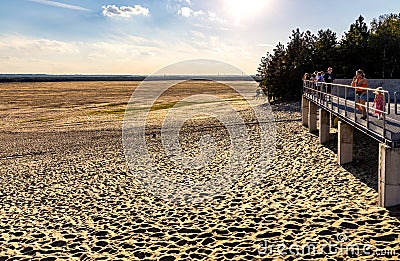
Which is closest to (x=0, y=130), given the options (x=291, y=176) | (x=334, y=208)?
(x=291, y=176)

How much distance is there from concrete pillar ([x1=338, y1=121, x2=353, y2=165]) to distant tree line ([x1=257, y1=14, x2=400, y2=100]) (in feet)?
66.5

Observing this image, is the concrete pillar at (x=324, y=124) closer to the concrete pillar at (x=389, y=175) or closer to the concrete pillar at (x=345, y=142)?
the concrete pillar at (x=345, y=142)

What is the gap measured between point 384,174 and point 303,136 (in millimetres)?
9617

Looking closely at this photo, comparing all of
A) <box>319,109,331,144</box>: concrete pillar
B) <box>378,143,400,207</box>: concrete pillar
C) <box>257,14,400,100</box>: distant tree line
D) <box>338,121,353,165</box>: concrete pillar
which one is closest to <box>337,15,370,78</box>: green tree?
<box>257,14,400,100</box>: distant tree line

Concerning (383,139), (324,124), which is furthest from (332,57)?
(383,139)

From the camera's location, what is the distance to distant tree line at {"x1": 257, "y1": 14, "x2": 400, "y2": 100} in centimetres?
3084

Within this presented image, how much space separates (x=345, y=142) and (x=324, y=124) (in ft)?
10.7

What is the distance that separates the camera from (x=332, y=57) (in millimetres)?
31766

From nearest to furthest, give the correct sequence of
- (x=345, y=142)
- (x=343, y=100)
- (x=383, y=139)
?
1. (x=383, y=139)
2. (x=345, y=142)
3. (x=343, y=100)

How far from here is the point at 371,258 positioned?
587 cm

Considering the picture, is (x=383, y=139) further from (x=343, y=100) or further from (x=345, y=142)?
(x=343, y=100)

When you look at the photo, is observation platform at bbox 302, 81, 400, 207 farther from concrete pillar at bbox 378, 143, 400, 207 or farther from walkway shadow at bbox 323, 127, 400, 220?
walkway shadow at bbox 323, 127, 400, 220

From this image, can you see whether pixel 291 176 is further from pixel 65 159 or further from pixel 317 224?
pixel 65 159

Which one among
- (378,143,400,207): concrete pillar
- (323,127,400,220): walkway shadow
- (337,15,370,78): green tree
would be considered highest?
(337,15,370,78): green tree
